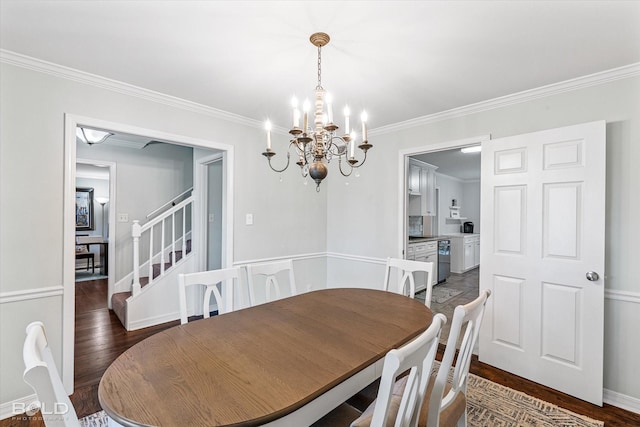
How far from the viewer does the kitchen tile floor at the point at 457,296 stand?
12.3 feet

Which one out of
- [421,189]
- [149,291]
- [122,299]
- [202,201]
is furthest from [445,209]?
[122,299]

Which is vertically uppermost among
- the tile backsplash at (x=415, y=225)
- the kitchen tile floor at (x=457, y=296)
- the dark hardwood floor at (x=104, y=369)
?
the tile backsplash at (x=415, y=225)

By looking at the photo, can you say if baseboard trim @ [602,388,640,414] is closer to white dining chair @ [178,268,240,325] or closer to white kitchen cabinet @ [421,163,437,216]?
white dining chair @ [178,268,240,325]

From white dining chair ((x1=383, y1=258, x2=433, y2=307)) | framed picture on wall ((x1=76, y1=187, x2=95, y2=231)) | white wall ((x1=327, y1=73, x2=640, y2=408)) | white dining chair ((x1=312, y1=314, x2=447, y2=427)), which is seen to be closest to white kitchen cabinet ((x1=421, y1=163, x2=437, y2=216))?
white wall ((x1=327, y1=73, x2=640, y2=408))

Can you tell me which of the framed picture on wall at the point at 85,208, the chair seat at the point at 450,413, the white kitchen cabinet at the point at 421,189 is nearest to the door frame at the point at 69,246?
the chair seat at the point at 450,413

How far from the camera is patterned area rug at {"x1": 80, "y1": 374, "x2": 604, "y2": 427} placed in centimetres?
187

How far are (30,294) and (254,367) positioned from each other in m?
1.95

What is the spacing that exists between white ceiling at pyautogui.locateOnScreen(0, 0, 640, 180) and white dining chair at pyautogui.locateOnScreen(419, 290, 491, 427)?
1.46 metres

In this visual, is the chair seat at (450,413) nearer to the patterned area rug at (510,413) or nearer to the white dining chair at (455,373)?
the white dining chair at (455,373)

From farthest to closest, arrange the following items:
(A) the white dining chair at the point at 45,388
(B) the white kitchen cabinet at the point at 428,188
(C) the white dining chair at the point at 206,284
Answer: (B) the white kitchen cabinet at the point at 428,188 → (C) the white dining chair at the point at 206,284 → (A) the white dining chair at the point at 45,388

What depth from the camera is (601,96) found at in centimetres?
218

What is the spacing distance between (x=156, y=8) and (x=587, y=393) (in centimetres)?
366

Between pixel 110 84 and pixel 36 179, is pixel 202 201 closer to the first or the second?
pixel 110 84

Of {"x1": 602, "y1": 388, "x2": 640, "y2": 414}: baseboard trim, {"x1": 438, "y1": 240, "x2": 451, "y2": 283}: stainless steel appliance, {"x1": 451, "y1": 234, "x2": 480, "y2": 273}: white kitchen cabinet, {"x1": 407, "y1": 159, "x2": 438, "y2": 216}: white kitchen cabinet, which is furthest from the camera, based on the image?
{"x1": 451, "y1": 234, "x2": 480, "y2": 273}: white kitchen cabinet
